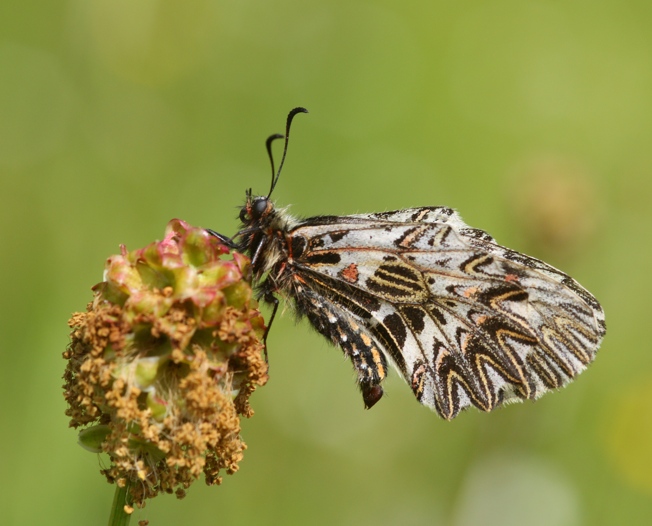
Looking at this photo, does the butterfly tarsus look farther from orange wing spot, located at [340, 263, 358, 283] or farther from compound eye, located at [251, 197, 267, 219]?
orange wing spot, located at [340, 263, 358, 283]

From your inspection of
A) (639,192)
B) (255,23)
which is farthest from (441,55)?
(639,192)

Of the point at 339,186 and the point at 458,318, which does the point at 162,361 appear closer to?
the point at 458,318

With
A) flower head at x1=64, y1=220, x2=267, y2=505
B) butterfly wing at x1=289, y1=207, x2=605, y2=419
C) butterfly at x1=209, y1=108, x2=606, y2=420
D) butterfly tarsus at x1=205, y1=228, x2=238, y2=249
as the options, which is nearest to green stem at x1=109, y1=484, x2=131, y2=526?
flower head at x1=64, y1=220, x2=267, y2=505

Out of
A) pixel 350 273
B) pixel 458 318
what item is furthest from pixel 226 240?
pixel 458 318

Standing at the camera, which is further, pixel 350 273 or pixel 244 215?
pixel 244 215

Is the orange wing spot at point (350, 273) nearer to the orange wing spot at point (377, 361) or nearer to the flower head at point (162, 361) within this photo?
the orange wing spot at point (377, 361)

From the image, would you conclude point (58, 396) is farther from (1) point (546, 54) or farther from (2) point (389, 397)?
(1) point (546, 54)
